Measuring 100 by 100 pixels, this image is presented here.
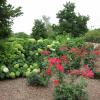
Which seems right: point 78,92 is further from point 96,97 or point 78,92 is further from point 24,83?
point 24,83

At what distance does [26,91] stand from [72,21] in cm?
1694

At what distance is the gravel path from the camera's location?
286 inches

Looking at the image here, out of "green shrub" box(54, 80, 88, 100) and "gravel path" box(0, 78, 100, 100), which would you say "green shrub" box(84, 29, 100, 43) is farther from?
"green shrub" box(54, 80, 88, 100)

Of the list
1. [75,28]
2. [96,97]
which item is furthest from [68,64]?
[75,28]

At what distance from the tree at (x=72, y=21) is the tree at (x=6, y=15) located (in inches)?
561

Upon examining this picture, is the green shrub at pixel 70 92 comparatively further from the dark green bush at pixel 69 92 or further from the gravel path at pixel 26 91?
the gravel path at pixel 26 91

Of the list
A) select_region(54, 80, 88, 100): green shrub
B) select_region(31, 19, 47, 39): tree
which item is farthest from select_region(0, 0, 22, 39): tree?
select_region(31, 19, 47, 39): tree

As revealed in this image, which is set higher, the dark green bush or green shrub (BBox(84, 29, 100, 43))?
green shrub (BBox(84, 29, 100, 43))

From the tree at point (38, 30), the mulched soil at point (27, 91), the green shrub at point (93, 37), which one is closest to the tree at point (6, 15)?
the mulched soil at point (27, 91)

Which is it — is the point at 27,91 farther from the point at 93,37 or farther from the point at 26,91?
the point at 93,37

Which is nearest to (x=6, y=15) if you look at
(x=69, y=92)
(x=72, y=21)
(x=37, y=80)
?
(x=37, y=80)

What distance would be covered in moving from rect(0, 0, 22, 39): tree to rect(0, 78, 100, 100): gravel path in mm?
1634

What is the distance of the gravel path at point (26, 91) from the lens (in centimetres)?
727

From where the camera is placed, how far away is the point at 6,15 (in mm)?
9156
